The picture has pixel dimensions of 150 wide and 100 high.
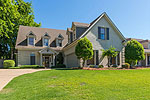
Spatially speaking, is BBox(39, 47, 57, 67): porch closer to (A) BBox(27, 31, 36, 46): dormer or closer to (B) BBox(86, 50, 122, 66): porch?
(A) BBox(27, 31, 36, 46): dormer

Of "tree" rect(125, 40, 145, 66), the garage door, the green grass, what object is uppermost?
"tree" rect(125, 40, 145, 66)

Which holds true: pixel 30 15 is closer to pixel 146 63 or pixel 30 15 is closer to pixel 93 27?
pixel 93 27

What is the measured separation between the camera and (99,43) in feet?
53.9

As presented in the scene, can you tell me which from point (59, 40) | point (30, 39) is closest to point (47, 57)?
point (59, 40)

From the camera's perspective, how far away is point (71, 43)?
56.9 ft

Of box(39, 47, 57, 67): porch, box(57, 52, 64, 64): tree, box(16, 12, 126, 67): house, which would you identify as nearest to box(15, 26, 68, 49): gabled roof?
box(16, 12, 126, 67): house

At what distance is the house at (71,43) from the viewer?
1627cm

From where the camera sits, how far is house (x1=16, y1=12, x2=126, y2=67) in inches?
640

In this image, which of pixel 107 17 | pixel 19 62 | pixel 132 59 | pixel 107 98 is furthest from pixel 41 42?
pixel 107 98

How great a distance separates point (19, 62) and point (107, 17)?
1654cm

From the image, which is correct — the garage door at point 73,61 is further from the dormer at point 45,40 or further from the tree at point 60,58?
the dormer at point 45,40

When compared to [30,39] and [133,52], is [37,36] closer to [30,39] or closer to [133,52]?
[30,39]

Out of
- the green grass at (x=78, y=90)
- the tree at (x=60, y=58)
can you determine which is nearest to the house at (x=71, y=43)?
the tree at (x=60, y=58)

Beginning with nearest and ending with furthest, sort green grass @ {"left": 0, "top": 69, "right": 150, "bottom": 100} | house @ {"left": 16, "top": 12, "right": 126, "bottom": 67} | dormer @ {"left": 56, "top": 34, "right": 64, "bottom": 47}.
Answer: green grass @ {"left": 0, "top": 69, "right": 150, "bottom": 100}
house @ {"left": 16, "top": 12, "right": 126, "bottom": 67}
dormer @ {"left": 56, "top": 34, "right": 64, "bottom": 47}
